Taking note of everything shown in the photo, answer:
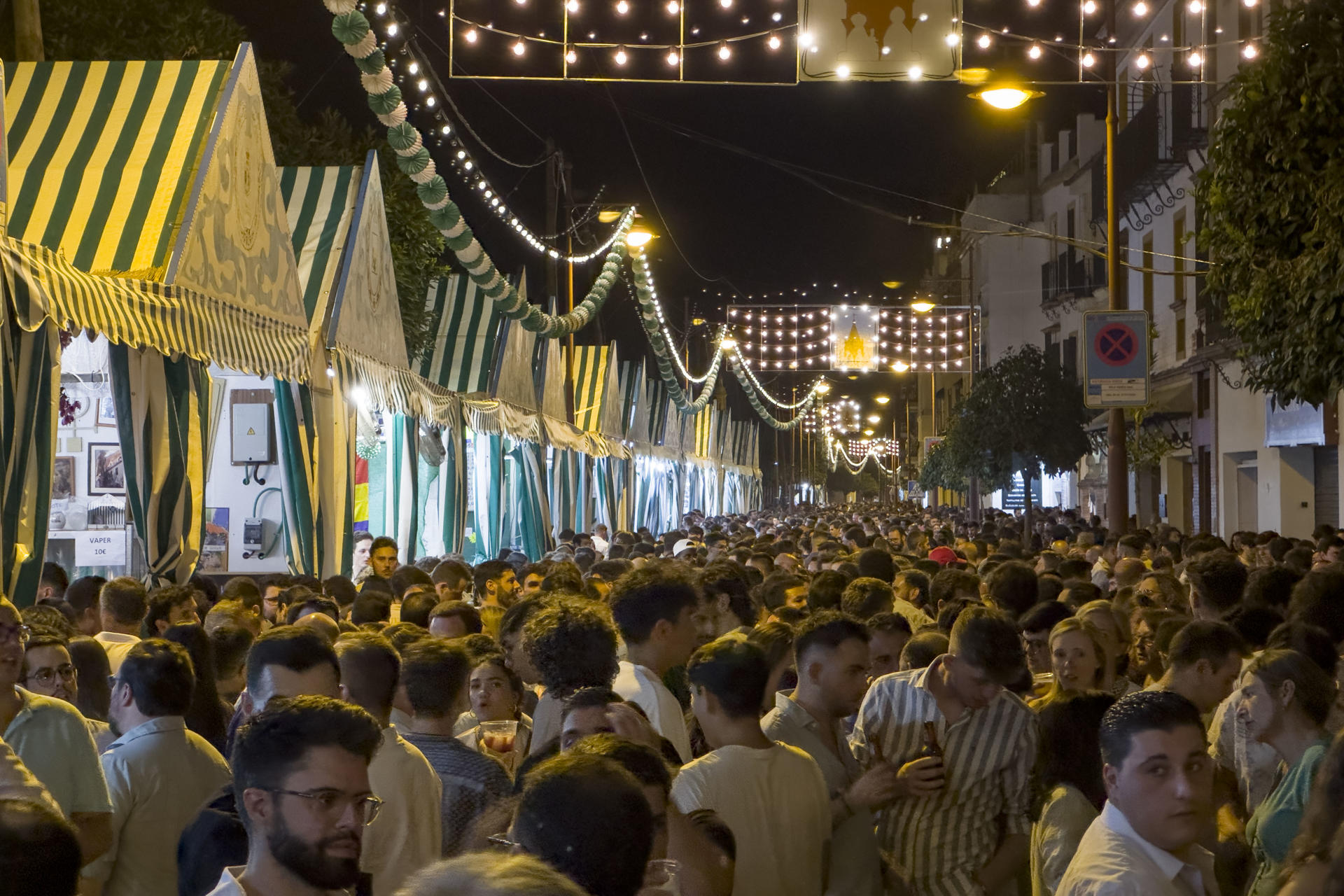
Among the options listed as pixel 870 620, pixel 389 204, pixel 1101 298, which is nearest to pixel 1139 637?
pixel 870 620

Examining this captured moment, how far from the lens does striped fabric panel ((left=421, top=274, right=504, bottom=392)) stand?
819 inches

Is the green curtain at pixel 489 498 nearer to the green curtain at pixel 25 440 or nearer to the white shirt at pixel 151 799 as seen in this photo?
the green curtain at pixel 25 440

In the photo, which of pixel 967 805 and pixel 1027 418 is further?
pixel 1027 418

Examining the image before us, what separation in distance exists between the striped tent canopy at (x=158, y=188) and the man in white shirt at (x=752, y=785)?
6.24 metres

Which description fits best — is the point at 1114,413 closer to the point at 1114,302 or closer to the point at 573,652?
the point at 1114,302

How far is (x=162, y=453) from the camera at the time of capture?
1144 centimetres

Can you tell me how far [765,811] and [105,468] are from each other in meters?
12.5

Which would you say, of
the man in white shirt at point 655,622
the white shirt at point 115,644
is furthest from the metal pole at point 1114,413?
the man in white shirt at point 655,622

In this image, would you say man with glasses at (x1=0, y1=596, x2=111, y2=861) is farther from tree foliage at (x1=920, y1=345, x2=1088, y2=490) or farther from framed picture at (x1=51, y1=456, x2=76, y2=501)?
tree foliage at (x1=920, y1=345, x2=1088, y2=490)

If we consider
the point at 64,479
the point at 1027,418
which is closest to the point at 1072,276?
the point at 1027,418

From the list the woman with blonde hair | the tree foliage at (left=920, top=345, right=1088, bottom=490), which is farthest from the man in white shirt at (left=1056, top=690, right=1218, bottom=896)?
the tree foliage at (left=920, top=345, right=1088, bottom=490)

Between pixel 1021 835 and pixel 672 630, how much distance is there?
5.05ft

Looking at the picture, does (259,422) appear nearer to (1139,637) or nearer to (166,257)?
(166,257)

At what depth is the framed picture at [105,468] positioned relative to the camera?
15539 millimetres
